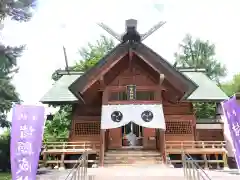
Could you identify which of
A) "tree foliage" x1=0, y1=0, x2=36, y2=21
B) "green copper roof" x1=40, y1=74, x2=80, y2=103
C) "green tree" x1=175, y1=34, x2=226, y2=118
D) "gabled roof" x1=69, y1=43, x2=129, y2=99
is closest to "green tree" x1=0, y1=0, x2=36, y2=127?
"tree foliage" x1=0, y1=0, x2=36, y2=21

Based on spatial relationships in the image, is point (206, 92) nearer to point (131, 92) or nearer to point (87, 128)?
point (131, 92)

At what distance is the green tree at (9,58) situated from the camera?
1903 cm

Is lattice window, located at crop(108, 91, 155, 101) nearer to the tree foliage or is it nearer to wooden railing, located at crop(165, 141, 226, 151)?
wooden railing, located at crop(165, 141, 226, 151)

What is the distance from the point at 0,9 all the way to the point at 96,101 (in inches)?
351

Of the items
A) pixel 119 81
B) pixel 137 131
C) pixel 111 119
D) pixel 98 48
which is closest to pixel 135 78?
pixel 119 81

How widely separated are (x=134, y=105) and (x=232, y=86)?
120 feet

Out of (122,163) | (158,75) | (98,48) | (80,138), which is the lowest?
(122,163)

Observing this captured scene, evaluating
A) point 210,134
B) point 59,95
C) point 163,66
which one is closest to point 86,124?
point 59,95

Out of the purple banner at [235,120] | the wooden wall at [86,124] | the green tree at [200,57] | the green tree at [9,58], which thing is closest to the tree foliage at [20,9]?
the green tree at [9,58]

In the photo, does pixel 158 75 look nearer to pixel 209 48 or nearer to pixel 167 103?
pixel 167 103

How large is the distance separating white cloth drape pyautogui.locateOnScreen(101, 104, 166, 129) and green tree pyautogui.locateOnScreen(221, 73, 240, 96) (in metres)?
32.0

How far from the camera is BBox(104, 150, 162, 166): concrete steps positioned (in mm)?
14008

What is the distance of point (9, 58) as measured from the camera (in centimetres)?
2022

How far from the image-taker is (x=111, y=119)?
14070 millimetres
